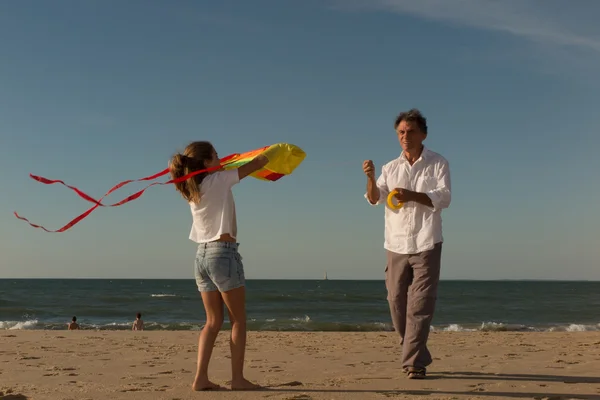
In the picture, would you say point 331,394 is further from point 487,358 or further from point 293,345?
point 293,345

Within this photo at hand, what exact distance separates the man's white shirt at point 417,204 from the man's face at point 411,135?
0.09 meters

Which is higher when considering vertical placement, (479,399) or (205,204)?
(205,204)

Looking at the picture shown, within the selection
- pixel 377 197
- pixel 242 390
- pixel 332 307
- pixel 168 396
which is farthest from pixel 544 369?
pixel 332 307

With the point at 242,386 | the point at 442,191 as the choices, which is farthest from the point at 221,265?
the point at 442,191

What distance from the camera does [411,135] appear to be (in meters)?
4.87

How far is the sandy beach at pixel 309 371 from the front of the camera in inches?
168

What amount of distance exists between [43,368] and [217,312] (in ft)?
8.37

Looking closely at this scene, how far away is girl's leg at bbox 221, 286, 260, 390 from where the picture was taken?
4199 mm

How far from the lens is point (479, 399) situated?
3.98 metres

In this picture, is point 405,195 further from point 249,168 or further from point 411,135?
point 249,168

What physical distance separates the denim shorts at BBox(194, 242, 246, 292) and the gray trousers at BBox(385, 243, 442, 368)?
4.41ft

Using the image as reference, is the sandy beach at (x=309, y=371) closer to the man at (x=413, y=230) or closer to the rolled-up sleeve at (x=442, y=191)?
the man at (x=413, y=230)

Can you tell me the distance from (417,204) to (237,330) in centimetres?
167

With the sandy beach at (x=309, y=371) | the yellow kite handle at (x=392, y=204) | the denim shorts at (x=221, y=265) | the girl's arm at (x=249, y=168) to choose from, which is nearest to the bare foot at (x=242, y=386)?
the sandy beach at (x=309, y=371)
